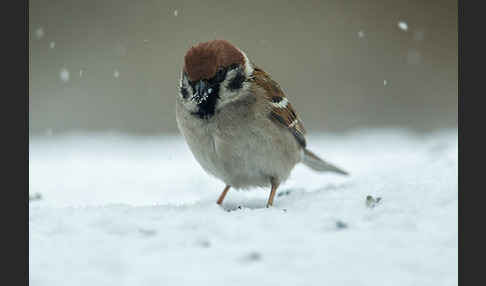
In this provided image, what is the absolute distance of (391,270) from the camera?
1.94 metres

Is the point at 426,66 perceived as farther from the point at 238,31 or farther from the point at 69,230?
the point at 69,230

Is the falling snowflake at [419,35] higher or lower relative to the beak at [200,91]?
higher

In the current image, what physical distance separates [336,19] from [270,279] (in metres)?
6.98

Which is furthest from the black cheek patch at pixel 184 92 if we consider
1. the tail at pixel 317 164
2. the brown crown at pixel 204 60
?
the tail at pixel 317 164

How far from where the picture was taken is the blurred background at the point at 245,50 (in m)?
7.54

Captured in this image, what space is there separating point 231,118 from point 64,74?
17.4ft

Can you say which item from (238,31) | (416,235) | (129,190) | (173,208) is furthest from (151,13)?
(416,235)

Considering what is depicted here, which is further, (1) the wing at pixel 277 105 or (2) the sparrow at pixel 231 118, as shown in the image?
(1) the wing at pixel 277 105

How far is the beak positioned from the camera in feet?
9.44

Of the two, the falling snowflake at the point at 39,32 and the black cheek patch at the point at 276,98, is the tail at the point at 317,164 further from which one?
the falling snowflake at the point at 39,32

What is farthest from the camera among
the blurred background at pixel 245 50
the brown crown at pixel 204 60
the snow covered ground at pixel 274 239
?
the blurred background at pixel 245 50

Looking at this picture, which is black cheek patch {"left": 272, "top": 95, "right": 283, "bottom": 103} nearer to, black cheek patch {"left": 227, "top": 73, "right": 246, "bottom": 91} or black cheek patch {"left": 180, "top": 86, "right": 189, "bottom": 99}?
black cheek patch {"left": 227, "top": 73, "right": 246, "bottom": 91}

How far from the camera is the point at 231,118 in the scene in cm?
297

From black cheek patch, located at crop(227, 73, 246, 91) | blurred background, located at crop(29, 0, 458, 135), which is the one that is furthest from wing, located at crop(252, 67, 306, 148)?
blurred background, located at crop(29, 0, 458, 135)
